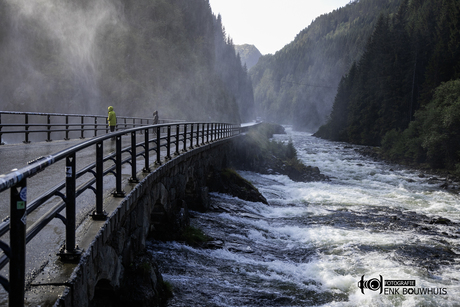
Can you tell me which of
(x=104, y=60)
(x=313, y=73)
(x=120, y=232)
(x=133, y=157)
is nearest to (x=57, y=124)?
(x=133, y=157)

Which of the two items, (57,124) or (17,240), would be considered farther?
(57,124)

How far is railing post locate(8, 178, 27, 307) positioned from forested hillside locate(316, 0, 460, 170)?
30.2m

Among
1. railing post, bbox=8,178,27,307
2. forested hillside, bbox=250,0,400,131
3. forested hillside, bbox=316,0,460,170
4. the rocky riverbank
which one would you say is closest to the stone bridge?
the rocky riverbank

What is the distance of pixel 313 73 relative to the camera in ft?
505

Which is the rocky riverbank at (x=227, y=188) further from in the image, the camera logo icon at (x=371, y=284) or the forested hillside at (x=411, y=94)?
the forested hillside at (x=411, y=94)

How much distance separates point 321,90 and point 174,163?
13333 cm

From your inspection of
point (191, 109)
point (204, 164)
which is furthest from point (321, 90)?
point (204, 164)

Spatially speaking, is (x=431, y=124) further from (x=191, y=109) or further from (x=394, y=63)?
(x=191, y=109)

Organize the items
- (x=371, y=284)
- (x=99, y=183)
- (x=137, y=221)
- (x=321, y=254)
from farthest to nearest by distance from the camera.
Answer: (x=321, y=254) < (x=371, y=284) < (x=137, y=221) < (x=99, y=183)

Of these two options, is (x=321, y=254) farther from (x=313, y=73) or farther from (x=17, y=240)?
(x=313, y=73)

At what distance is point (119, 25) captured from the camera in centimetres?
6328

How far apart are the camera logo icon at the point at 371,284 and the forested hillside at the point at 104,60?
5040 cm

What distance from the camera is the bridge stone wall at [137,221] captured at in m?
3.96

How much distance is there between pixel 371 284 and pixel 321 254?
81.4 inches
